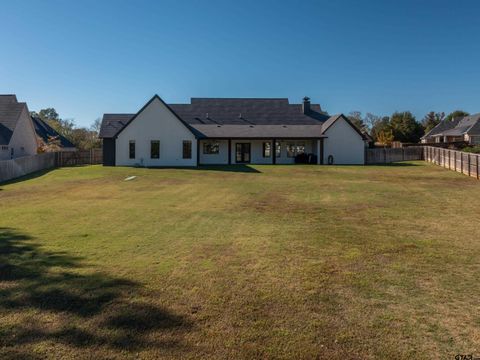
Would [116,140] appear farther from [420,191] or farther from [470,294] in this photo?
[470,294]

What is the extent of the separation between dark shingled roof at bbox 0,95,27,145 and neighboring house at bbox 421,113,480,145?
55839 mm

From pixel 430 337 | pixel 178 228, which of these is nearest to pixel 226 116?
pixel 178 228

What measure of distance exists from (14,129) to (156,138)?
13149 millimetres

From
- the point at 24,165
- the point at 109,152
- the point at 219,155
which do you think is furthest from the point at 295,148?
the point at 24,165

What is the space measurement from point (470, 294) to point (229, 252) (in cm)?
401

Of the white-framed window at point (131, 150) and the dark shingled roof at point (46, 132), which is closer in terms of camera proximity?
the white-framed window at point (131, 150)

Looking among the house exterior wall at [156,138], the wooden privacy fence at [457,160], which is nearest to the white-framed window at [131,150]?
the house exterior wall at [156,138]

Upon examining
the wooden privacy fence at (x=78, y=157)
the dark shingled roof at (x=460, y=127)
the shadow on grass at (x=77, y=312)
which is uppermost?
the dark shingled roof at (x=460, y=127)

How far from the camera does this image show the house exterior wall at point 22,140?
34188 mm

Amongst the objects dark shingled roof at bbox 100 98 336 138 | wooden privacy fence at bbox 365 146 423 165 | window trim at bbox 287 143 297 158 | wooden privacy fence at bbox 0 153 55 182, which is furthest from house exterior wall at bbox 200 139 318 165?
wooden privacy fence at bbox 0 153 55 182

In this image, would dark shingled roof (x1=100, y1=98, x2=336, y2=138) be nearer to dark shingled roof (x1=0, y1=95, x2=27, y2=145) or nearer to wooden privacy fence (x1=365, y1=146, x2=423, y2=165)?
wooden privacy fence (x1=365, y1=146, x2=423, y2=165)

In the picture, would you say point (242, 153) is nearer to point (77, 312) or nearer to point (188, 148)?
point (188, 148)

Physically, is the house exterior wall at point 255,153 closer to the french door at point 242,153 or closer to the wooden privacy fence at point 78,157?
the french door at point 242,153

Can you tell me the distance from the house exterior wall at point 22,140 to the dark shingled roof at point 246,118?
768 cm
